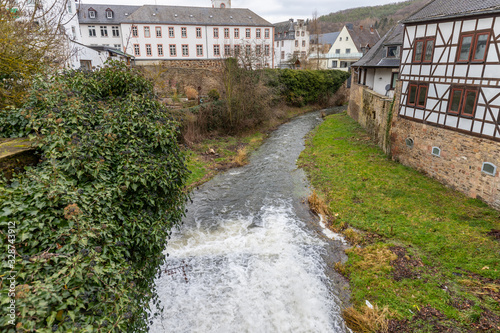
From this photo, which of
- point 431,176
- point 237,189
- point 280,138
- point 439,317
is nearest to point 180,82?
point 280,138

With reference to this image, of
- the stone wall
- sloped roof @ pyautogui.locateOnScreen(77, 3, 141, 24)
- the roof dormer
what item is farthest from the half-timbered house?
the roof dormer

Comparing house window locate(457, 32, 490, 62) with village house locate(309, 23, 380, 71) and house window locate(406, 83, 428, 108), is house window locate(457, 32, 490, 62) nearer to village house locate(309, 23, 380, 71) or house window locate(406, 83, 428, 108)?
house window locate(406, 83, 428, 108)

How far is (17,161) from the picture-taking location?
15.8ft

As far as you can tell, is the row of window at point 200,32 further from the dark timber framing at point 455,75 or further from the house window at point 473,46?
the house window at point 473,46

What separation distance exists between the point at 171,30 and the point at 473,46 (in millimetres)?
38948

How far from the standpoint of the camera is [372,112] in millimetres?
22844

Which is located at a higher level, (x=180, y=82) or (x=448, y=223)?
(x=180, y=82)

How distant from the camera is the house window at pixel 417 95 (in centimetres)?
1496

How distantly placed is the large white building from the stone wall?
650 inches

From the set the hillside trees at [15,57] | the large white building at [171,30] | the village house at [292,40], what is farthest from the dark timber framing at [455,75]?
the village house at [292,40]

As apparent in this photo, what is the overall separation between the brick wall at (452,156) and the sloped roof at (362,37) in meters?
43.5

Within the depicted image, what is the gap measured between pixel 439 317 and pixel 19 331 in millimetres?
8445

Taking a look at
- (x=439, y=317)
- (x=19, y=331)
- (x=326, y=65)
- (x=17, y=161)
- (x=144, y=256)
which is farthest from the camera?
(x=326, y=65)

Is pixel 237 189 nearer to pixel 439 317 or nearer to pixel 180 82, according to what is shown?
pixel 439 317
